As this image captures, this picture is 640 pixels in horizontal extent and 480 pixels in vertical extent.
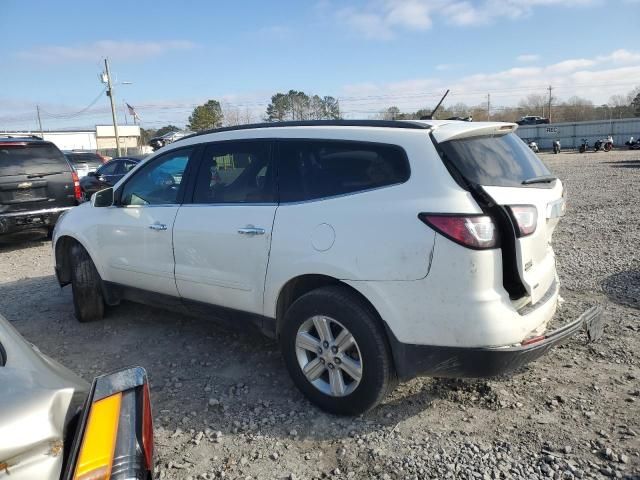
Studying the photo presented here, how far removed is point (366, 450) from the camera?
2.83 m

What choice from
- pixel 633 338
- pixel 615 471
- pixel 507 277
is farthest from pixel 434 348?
pixel 633 338

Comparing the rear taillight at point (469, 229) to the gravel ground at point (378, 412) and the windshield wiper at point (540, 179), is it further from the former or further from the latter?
the gravel ground at point (378, 412)

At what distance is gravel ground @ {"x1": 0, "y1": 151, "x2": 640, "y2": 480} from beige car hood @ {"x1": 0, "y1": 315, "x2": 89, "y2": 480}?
1.37 metres

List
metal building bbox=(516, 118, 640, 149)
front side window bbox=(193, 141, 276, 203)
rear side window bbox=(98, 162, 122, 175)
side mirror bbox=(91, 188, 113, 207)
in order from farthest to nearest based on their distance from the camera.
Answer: metal building bbox=(516, 118, 640, 149) → rear side window bbox=(98, 162, 122, 175) → side mirror bbox=(91, 188, 113, 207) → front side window bbox=(193, 141, 276, 203)

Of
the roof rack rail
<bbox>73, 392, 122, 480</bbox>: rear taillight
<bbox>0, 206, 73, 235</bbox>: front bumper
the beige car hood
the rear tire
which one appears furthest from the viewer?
<bbox>0, 206, 73, 235</bbox>: front bumper

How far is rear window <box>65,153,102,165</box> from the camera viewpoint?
18.9m

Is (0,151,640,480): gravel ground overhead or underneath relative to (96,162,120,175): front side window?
underneath

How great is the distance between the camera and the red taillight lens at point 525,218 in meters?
2.71

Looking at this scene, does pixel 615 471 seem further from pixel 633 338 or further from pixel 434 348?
pixel 633 338

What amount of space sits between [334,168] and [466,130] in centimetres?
82

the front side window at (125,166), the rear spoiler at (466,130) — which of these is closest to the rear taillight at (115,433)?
the rear spoiler at (466,130)

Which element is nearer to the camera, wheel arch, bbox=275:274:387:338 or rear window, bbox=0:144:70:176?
wheel arch, bbox=275:274:387:338

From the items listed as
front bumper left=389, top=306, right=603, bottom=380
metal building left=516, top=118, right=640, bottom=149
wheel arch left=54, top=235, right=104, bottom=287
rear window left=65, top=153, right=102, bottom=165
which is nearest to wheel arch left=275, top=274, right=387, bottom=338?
front bumper left=389, top=306, right=603, bottom=380

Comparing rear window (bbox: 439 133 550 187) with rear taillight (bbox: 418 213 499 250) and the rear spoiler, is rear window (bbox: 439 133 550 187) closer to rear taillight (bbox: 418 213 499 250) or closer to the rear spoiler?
the rear spoiler
